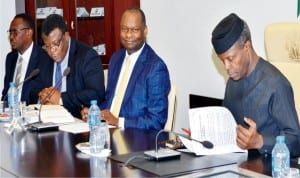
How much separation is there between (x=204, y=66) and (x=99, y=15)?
59.8 inches

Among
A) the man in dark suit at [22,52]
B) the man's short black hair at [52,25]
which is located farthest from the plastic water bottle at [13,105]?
the man in dark suit at [22,52]

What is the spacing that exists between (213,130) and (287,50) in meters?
0.85

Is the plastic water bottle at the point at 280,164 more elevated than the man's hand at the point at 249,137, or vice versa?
the man's hand at the point at 249,137

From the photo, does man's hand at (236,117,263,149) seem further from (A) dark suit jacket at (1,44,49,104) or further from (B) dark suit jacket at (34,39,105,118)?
(A) dark suit jacket at (1,44,49,104)

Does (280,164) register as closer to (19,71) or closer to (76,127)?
(76,127)

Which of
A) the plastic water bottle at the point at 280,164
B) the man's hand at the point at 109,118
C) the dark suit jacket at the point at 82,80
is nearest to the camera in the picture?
the plastic water bottle at the point at 280,164

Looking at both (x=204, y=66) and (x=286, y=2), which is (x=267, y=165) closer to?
(x=286, y=2)

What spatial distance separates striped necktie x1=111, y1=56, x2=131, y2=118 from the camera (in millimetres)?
3842

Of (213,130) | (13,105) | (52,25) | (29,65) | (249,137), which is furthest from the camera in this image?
(29,65)

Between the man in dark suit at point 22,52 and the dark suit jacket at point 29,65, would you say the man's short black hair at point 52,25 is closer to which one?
the dark suit jacket at point 29,65

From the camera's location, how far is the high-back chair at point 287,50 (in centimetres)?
315

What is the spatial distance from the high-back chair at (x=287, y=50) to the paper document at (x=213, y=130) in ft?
Result: 1.97

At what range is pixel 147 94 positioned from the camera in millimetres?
3676

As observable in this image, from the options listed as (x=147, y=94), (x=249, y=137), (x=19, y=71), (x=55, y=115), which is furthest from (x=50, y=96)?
(x=249, y=137)
